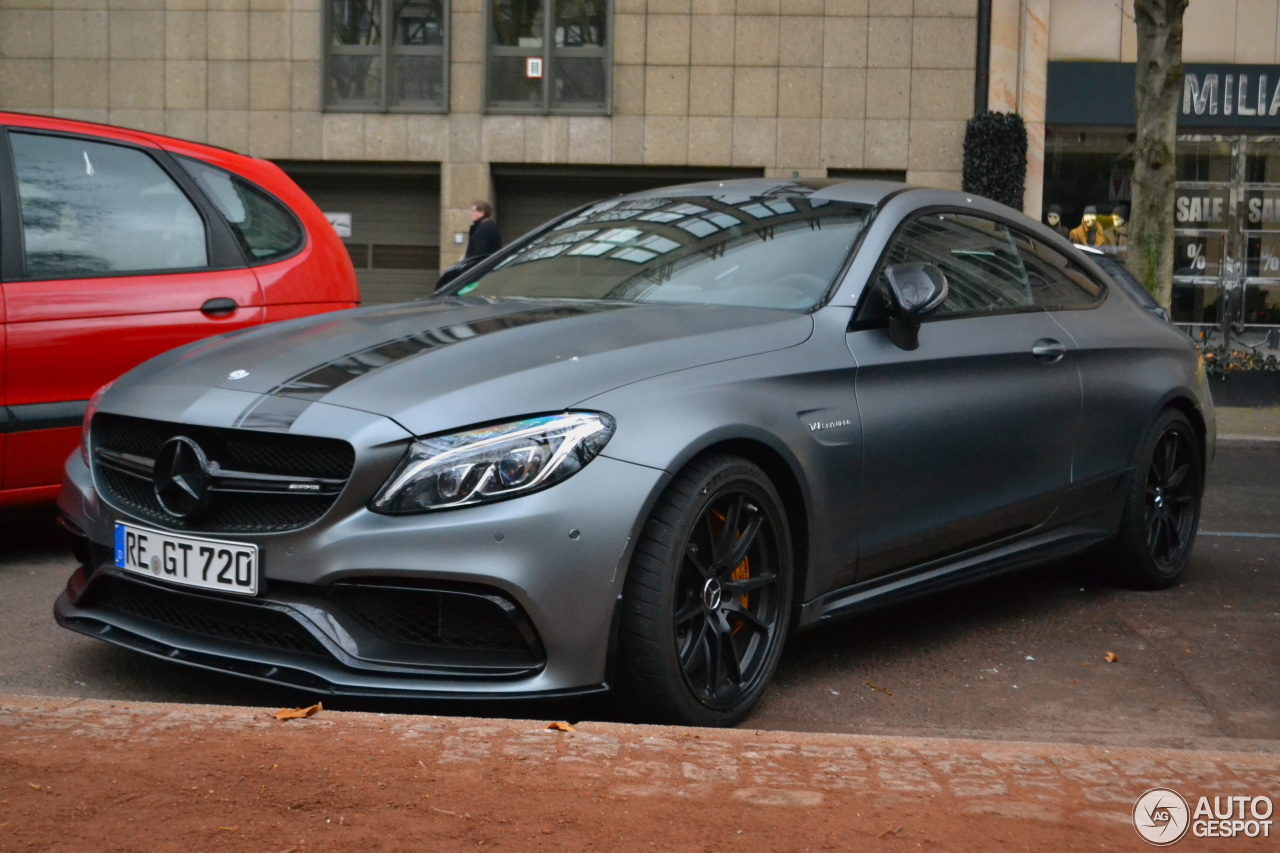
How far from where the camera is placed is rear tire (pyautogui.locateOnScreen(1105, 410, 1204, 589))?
572cm

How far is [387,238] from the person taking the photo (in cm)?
2056

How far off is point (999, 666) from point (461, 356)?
206cm

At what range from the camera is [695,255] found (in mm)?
4789

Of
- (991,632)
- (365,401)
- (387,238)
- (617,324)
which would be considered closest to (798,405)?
(617,324)

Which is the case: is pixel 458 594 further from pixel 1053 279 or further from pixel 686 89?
pixel 686 89

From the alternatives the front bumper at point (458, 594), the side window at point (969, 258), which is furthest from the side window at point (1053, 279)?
the front bumper at point (458, 594)

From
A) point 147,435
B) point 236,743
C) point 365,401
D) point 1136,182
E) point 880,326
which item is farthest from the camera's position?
point 1136,182

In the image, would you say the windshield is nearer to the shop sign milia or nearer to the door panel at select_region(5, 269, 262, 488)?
the door panel at select_region(5, 269, 262, 488)

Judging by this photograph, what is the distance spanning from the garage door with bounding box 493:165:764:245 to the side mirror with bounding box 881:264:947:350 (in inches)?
607

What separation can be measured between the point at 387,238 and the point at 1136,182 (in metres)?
10.3

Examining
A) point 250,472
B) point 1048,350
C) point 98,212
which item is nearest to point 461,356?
point 250,472

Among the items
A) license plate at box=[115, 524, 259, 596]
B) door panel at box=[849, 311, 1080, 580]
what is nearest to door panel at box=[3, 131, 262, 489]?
license plate at box=[115, 524, 259, 596]

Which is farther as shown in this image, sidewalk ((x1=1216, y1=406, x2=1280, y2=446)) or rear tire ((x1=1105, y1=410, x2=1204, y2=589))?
sidewalk ((x1=1216, y1=406, x2=1280, y2=446))

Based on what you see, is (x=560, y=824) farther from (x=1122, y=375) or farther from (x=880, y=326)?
(x=1122, y=375)
